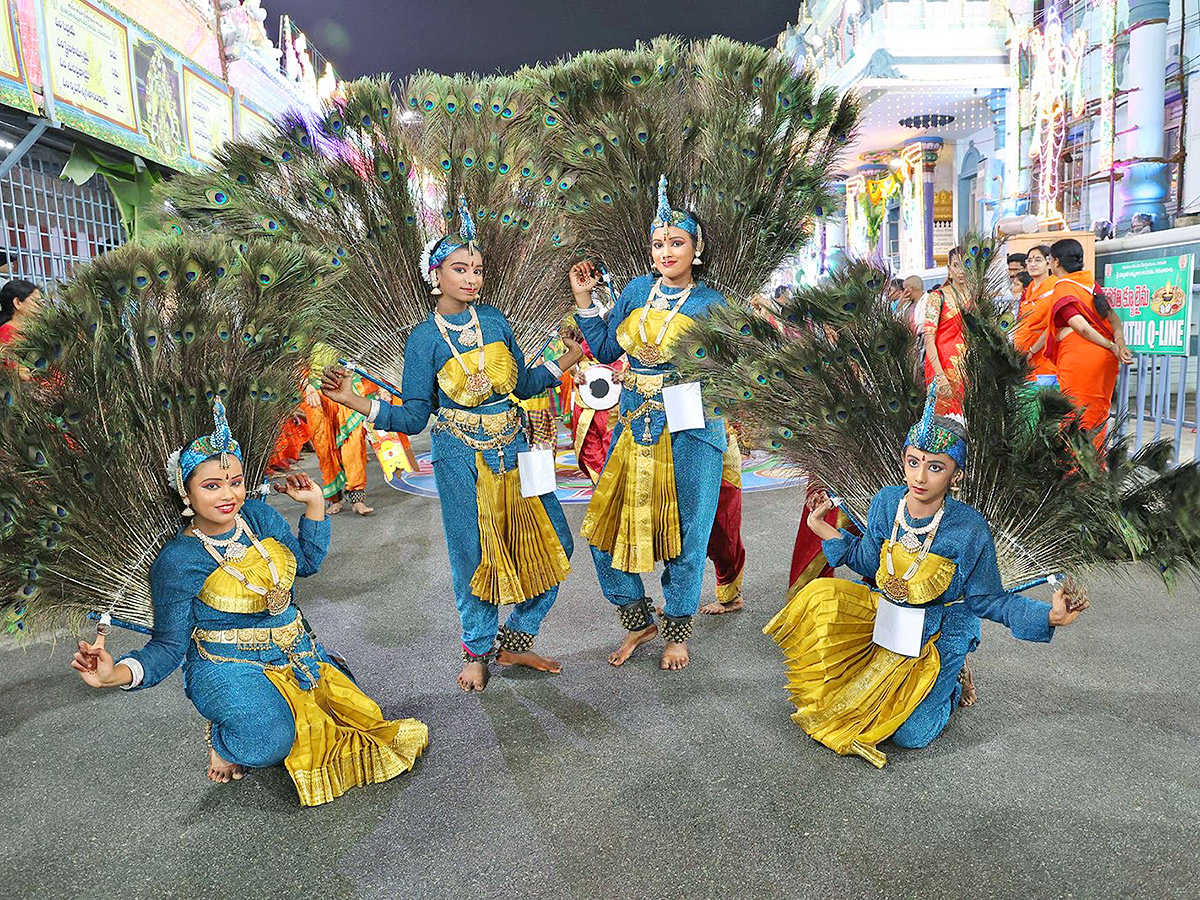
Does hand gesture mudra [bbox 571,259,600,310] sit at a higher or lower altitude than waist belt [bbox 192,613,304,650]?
higher

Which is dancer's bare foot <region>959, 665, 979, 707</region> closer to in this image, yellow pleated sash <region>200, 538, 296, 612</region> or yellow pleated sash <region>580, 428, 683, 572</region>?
yellow pleated sash <region>580, 428, 683, 572</region>

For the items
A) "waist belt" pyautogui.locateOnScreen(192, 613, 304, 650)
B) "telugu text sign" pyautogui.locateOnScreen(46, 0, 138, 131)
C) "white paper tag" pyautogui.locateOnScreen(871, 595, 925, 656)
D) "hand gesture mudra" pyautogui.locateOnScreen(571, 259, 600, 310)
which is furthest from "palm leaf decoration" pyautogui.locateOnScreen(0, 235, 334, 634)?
"telugu text sign" pyautogui.locateOnScreen(46, 0, 138, 131)

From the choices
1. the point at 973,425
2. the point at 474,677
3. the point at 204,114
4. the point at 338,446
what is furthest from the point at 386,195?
the point at 204,114

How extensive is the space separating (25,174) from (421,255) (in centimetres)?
415

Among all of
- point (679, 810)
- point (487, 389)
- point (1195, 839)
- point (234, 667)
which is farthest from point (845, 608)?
point (234, 667)

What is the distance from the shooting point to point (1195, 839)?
75.5 inches

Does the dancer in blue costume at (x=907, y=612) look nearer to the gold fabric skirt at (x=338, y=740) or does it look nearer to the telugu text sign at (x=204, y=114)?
the gold fabric skirt at (x=338, y=740)

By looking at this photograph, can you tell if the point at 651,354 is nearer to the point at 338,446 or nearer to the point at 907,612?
the point at 907,612

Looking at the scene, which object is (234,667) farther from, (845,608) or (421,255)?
(845,608)

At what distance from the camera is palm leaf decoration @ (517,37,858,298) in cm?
283

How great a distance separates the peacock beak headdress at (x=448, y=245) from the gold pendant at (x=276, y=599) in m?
1.10

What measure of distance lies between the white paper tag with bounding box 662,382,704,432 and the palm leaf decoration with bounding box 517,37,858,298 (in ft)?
1.38

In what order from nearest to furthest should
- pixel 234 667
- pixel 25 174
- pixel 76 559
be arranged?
pixel 76 559, pixel 234 667, pixel 25 174

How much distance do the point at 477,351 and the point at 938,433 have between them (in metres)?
1.42
